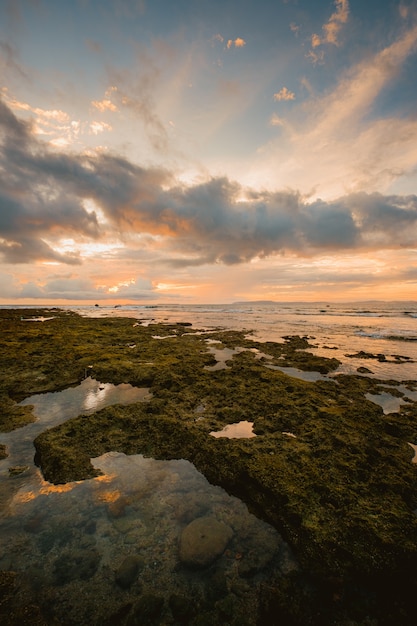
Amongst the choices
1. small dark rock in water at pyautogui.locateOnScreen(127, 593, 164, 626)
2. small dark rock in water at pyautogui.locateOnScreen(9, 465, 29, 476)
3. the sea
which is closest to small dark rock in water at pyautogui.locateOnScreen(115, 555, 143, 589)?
the sea

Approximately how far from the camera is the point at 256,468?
511cm

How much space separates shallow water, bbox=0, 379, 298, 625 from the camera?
321 cm

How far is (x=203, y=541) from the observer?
3.93 metres

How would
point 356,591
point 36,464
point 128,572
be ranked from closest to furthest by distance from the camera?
point 356,591 < point 128,572 < point 36,464

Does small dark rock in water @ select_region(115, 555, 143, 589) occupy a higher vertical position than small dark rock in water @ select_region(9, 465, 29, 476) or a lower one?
lower

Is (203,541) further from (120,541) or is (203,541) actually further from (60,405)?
(60,405)

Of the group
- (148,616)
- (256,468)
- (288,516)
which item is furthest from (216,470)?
(148,616)

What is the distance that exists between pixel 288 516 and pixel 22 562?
12.0 ft

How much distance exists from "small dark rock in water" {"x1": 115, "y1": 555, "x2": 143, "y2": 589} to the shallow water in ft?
0.05

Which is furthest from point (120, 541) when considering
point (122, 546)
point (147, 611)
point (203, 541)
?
point (203, 541)

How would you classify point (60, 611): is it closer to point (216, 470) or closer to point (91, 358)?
point (216, 470)

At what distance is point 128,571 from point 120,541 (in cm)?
51

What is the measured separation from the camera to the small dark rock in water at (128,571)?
11.1 feet

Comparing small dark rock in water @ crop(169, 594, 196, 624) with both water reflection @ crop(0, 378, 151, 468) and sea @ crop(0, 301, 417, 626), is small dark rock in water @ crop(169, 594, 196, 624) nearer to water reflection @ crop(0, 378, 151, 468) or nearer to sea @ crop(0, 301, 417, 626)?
sea @ crop(0, 301, 417, 626)
